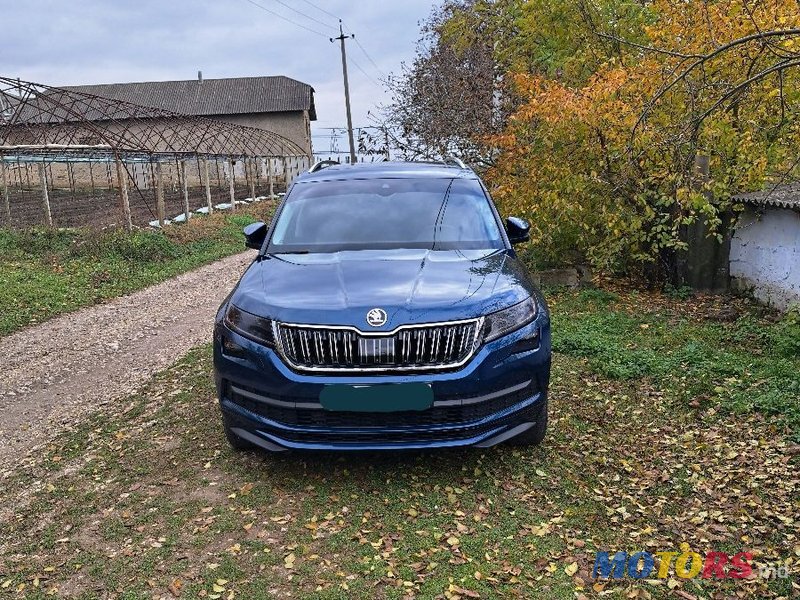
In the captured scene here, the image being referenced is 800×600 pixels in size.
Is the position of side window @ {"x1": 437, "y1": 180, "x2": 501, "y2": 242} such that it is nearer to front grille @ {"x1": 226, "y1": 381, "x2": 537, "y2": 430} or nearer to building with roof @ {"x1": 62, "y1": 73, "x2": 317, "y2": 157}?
front grille @ {"x1": 226, "y1": 381, "x2": 537, "y2": 430}

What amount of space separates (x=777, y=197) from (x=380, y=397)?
6.23m

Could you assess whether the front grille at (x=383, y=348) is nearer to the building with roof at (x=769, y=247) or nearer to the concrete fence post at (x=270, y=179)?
the building with roof at (x=769, y=247)

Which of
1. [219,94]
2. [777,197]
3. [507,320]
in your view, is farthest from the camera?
[219,94]

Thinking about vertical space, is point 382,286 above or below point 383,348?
above

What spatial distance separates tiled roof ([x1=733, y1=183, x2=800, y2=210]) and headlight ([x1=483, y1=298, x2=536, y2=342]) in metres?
4.61

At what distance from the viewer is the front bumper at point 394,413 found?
3529 mm

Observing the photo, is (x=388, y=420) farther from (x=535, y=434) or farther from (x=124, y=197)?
(x=124, y=197)

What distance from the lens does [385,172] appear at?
551 centimetres

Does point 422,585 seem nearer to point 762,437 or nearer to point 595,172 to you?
point 762,437

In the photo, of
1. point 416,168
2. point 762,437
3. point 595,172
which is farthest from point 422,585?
point 595,172

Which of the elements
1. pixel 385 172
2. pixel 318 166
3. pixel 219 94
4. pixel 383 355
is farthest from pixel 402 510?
pixel 219 94

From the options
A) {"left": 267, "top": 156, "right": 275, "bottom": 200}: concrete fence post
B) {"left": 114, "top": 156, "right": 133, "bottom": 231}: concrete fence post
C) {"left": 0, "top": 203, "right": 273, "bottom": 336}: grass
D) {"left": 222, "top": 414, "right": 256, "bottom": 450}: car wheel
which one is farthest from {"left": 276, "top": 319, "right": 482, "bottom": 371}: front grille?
{"left": 267, "top": 156, "right": 275, "bottom": 200}: concrete fence post

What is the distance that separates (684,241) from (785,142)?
64.1 inches

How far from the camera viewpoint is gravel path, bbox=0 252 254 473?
5512 millimetres
